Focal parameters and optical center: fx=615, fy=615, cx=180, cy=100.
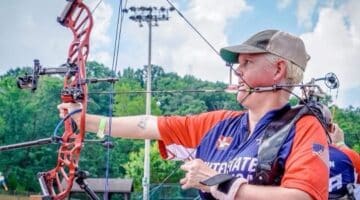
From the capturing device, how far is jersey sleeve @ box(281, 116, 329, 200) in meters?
1.19

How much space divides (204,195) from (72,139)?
0.43 meters

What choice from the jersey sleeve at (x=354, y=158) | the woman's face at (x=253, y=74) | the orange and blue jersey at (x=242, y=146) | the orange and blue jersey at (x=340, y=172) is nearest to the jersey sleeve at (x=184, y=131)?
the orange and blue jersey at (x=242, y=146)

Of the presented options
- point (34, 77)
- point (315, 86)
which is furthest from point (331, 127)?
point (34, 77)

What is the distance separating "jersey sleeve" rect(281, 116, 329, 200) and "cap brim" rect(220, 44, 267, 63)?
19cm

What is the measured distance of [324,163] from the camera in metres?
1.24

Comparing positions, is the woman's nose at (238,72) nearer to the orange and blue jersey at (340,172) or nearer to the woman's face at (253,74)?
the woman's face at (253,74)

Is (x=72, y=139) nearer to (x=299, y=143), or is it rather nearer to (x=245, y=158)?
(x=245, y=158)

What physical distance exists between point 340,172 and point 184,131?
0.67 metres

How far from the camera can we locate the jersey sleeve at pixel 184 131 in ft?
5.01

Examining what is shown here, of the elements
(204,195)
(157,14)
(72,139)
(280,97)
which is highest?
(157,14)

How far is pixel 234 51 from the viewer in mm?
1404

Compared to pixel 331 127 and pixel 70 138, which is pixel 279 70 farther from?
pixel 331 127

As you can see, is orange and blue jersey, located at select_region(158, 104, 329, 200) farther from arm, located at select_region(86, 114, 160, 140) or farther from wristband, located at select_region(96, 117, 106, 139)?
wristband, located at select_region(96, 117, 106, 139)

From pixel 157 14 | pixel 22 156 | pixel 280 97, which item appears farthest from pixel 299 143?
pixel 22 156
